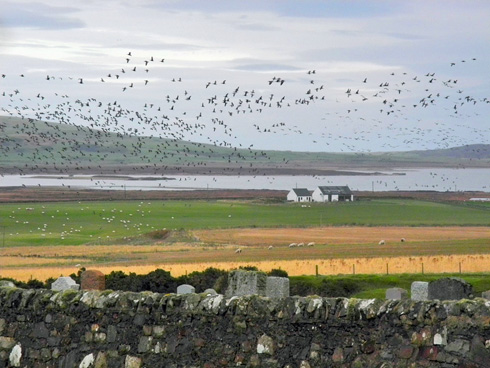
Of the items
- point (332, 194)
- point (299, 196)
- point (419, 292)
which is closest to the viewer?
point (419, 292)

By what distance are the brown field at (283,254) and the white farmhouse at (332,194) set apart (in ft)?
240

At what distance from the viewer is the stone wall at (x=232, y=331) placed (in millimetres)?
9484

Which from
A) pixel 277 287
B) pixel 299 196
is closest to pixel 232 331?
pixel 277 287

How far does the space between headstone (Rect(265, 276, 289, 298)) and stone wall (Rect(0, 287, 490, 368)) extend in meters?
5.41

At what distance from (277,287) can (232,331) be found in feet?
20.3

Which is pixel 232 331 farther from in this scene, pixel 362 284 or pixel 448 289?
pixel 362 284

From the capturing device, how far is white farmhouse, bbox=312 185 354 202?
19100cm

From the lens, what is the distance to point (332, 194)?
19325 cm

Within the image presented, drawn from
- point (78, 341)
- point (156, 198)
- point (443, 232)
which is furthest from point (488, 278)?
point (156, 198)

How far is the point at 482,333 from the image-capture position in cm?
921

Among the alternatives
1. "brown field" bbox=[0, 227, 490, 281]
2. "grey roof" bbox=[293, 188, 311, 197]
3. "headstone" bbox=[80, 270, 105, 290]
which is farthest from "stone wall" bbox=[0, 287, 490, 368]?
"grey roof" bbox=[293, 188, 311, 197]

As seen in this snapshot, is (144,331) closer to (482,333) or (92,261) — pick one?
(482,333)

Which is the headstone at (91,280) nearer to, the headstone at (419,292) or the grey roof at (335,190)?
the headstone at (419,292)

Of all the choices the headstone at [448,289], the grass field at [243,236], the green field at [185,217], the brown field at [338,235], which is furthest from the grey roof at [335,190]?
the headstone at [448,289]
